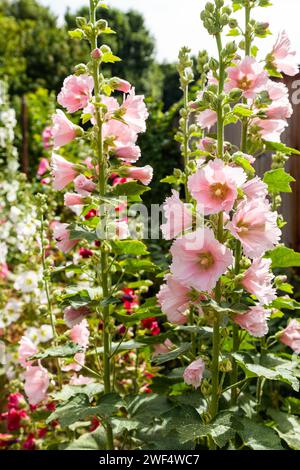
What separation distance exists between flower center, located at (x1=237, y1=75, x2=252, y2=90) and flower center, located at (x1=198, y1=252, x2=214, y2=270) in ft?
1.92

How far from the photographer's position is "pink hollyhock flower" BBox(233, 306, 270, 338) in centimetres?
160

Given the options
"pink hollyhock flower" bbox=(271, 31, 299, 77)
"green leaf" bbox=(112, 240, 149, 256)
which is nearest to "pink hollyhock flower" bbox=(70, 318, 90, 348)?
"green leaf" bbox=(112, 240, 149, 256)

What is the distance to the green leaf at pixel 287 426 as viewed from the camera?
1880 millimetres

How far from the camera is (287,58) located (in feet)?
6.31

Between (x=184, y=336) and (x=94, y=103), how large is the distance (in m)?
1.73

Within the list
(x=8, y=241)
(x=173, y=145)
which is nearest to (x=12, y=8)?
(x=173, y=145)

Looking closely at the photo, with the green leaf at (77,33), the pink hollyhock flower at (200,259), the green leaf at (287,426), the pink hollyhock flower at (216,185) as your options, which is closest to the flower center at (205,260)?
the pink hollyhock flower at (200,259)

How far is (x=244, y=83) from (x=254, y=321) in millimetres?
735

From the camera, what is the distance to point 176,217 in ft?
5.14

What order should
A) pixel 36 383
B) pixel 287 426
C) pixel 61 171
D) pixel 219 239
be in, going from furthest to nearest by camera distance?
1. pixel 36 383
2. pixel 287 426
3. pixel 61 171
4. pixel 219 239

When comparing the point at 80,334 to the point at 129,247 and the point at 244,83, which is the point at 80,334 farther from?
the point at 244,83

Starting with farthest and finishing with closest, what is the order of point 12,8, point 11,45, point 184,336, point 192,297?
1. point 12,8
2. point 11,45
3. point 184,336
4. point 192,297

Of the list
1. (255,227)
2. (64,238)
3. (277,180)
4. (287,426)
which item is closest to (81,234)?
(64,238)
